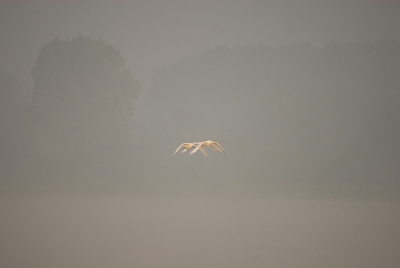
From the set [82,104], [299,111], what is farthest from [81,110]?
[299,111]

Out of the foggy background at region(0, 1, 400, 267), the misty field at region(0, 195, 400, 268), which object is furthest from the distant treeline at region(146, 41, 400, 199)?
the misty field at region(0, 195, 400, 268)

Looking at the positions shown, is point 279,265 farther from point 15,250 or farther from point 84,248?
point 15,250

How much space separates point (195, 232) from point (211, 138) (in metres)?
1.02

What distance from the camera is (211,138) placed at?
352cm

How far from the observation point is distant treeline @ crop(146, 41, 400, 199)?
339 centimetres

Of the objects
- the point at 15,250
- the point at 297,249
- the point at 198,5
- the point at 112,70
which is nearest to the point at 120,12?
the point at 112,70

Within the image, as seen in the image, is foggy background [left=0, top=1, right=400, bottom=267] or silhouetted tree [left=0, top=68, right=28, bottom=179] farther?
silhouetted tree [left=0, top=68, right=28, bottom=179]

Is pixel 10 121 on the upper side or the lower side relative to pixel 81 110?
lower

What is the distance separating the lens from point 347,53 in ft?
11.3

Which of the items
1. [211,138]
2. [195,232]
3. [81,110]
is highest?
[81,110]

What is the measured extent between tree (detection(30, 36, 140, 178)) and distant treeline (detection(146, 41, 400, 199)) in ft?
1.46

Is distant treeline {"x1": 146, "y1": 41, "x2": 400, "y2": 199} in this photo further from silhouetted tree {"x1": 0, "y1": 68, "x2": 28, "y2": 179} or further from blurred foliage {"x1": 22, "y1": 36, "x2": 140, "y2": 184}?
silhouetted tree {"x1": 0, "y1": 68, "x2": 28, "y2": 179}

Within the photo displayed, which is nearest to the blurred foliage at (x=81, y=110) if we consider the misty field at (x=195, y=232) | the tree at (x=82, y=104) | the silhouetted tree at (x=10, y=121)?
the tree at (x=82, y=104)

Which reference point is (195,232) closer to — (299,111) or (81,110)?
(299,111)
